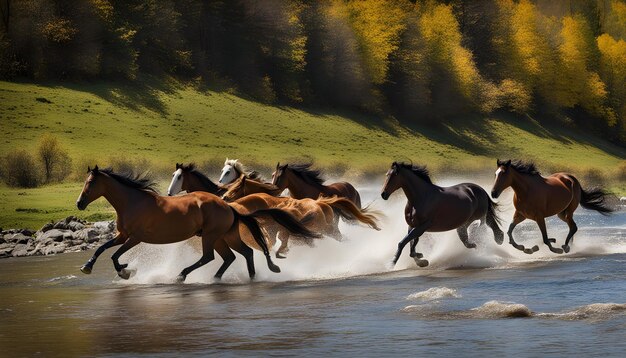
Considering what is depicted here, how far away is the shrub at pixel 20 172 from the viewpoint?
50.9 metres

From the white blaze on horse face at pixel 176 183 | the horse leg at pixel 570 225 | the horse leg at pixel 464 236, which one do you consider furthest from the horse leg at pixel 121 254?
the horse leg at pixel 570 225

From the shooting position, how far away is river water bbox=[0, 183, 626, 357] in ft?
43.9

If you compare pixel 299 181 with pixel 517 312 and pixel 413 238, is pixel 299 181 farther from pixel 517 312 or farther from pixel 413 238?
pixel 517 312

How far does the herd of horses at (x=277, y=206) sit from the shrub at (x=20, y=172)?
27636 mm

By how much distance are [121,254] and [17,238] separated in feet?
43.5

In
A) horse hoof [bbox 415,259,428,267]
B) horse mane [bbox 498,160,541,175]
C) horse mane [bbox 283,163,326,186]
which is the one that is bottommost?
horse hoof [bbox 415,259,428,267]

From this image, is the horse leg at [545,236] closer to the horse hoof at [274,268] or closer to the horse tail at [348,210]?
the horse tail at [348,210]

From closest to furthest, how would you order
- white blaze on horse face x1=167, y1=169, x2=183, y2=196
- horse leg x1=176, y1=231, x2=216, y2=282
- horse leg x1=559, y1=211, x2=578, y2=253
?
horse leg x1=176, y1=231, x2=216, y2=282
white blaze on horse face x1=167, y1=169, x2=183, y2=196
horse leg x1=559, y1=211, x2=578, y2=253

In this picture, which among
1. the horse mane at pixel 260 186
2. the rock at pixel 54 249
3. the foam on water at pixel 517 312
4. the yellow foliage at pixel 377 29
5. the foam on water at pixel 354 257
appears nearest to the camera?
the foam on water at pixel 517 312

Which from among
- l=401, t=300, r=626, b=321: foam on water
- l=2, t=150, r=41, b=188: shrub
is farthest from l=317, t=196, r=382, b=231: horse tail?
l=2, t=150, r=41, b=188: shrub

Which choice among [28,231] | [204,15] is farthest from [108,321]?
[204,15]

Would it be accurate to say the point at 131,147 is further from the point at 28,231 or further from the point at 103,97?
the point at 28,231

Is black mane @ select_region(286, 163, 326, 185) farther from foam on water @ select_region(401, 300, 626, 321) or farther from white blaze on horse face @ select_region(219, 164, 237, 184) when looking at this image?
foam on water @ select_region(401, 300, 626, 321)

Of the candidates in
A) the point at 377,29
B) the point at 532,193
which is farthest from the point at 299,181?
the point at 377,29
